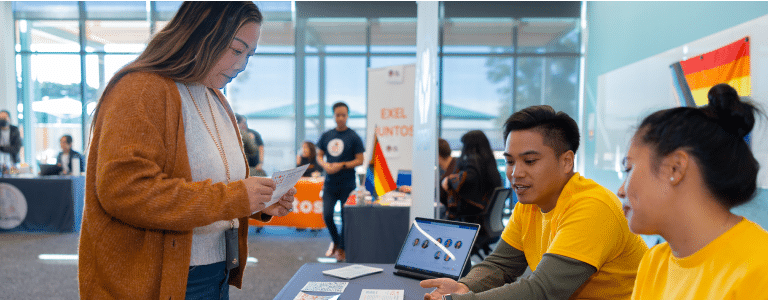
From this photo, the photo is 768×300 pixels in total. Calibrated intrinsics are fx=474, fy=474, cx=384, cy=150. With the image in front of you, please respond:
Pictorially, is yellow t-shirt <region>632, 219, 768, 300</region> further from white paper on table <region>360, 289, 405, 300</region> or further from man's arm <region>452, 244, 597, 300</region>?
white paper on table <region>360, 289, 405, 300</region>

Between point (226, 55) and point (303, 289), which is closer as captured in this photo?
point (226, 55)

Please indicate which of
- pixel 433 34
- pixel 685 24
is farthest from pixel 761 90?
pixel 433 34

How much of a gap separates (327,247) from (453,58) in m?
4.54

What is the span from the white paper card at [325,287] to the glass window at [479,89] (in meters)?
6.84

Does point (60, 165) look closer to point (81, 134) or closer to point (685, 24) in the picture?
point (81, 134)

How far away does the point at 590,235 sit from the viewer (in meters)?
1.17

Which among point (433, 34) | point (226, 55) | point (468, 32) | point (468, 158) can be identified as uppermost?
point (468, 32)

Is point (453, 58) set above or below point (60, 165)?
above

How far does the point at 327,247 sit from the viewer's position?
5.00 meters

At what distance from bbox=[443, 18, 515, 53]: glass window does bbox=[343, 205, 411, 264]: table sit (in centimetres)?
543

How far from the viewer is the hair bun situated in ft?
2.51

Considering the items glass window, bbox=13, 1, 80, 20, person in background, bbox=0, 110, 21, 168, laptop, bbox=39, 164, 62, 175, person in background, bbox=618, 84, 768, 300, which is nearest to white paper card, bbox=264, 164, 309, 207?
person in background, bbox=618, 84, 768, 300

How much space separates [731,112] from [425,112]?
70.5 inches

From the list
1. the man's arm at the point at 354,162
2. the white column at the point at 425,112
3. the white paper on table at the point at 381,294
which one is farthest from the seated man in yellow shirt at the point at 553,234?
the man's arm at the point at 354,162
